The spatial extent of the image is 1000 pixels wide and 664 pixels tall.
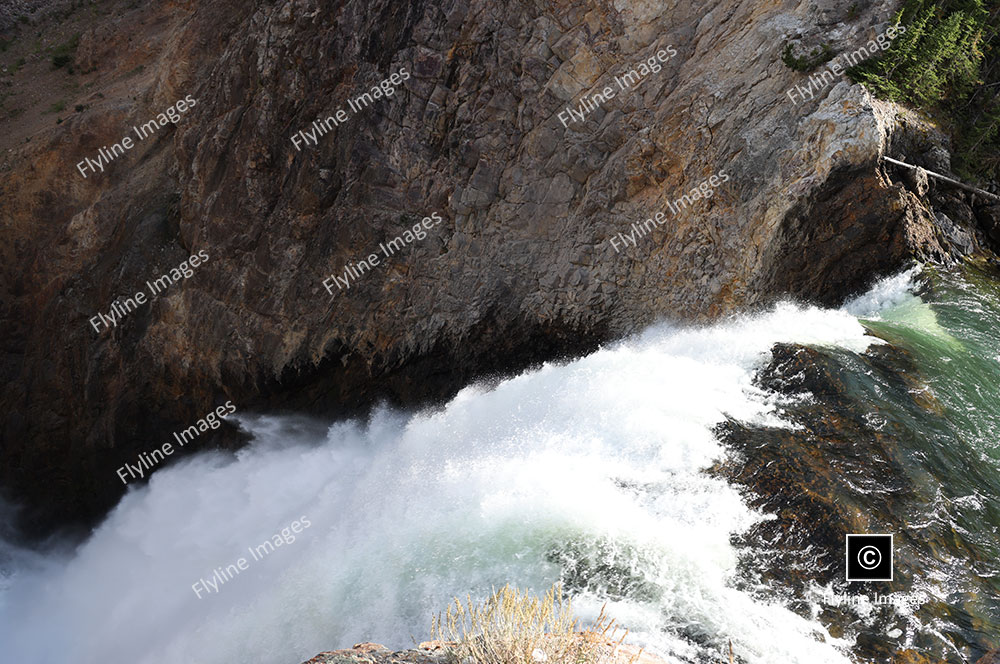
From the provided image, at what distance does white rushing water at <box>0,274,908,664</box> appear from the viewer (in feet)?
18.0

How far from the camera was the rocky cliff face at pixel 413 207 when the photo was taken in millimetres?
10086

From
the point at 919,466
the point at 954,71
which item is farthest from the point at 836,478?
the point at 954,71

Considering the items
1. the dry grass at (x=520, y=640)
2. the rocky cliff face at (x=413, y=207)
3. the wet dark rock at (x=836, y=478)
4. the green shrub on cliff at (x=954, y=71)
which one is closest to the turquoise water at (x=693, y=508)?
the wet dark rock at (x=836, y=478)

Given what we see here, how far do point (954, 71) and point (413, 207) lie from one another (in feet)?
30.4

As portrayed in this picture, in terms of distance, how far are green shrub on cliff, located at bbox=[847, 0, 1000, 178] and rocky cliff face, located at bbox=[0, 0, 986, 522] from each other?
480 mm

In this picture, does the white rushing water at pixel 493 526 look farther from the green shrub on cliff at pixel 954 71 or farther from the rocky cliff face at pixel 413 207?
the green shrub on cliff at pixel 954 71

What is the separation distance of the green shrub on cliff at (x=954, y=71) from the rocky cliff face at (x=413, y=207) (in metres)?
0.48

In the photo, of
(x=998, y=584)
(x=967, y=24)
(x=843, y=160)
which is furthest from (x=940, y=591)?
(x=967, y=24)

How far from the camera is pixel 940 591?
5.31 m

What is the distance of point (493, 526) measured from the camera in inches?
256

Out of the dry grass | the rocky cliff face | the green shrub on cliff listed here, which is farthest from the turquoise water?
the green shrub on cliff

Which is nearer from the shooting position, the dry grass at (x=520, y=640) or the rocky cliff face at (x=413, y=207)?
the dry grass at (x=520, y=640)

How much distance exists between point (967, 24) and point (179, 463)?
1645 cm

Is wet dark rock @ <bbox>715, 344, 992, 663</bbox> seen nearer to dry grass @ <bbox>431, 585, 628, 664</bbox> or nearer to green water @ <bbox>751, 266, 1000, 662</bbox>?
green water @ <bbox>751, 266, 1000, 662</bbox>
